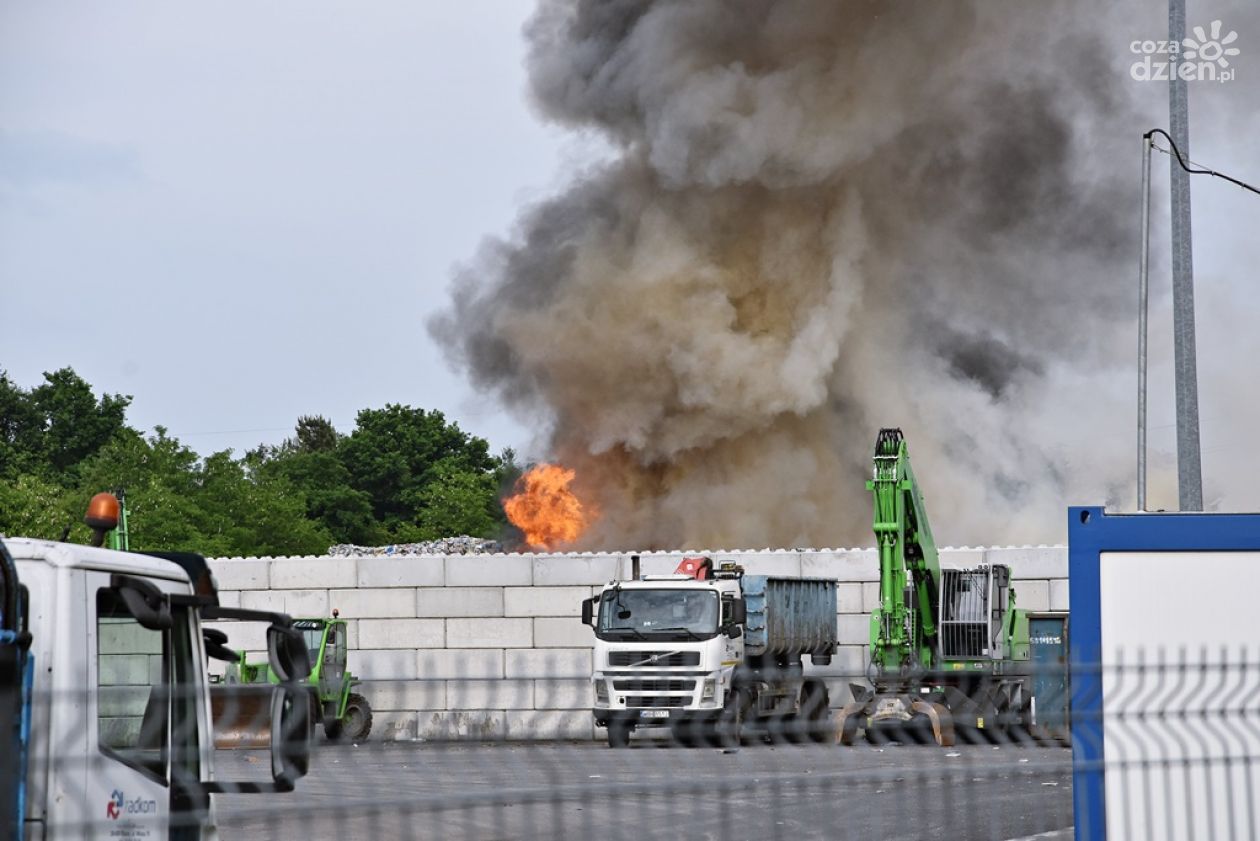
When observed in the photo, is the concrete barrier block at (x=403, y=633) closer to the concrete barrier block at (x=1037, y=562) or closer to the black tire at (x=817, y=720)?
the concrete barrier block at (x=1037, y=562)

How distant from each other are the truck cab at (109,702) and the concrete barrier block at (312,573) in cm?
2341

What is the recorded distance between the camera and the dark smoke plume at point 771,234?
38.8 m

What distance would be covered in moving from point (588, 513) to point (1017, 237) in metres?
12.2

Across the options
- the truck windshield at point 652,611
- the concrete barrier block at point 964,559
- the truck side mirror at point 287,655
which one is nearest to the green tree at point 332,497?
the concrete barrier block at point 964,559

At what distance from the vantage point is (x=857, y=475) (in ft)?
136

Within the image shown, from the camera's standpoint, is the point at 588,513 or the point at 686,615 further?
the point at 588,513

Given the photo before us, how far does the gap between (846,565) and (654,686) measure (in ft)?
16.7

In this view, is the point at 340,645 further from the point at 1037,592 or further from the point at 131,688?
the point at 131,688

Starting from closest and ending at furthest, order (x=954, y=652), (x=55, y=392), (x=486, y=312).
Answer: (x=954, y=652), (x=486, y=312), (x=55, y=392)

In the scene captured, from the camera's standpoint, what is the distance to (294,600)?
29.5 meters

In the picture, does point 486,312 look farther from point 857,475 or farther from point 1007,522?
point 1007,522

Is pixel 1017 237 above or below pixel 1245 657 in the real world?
above

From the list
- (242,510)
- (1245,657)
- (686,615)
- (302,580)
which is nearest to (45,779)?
(1245,657)

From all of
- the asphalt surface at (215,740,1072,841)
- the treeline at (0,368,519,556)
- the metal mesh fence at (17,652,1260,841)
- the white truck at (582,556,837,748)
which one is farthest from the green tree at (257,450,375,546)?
the metal mesh fence at (17,652,1260,841)
